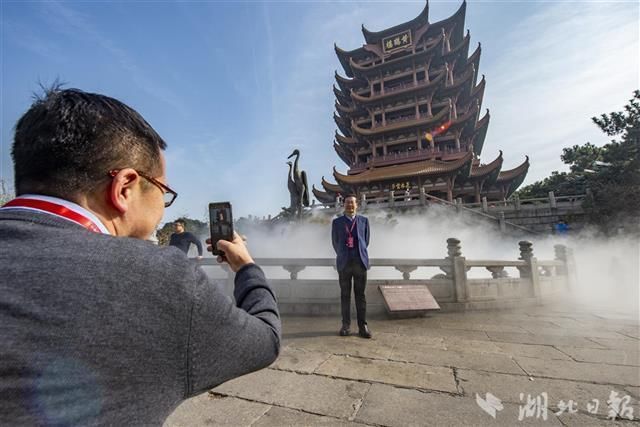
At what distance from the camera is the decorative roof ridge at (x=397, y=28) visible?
2847 cm

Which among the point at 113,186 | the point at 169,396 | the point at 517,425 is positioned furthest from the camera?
the point at 517,425

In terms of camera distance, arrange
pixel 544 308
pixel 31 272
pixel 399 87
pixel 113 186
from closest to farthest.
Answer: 1. pixel 31 272
2. pixel 113 186
3. pixel 544 308
4. pixel 399 87

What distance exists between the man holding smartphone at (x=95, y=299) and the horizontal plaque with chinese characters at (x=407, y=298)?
4.70 m

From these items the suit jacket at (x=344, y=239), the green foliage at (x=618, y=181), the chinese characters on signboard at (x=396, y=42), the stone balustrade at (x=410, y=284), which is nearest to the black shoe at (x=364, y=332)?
the suit jacket at (x=344, y=239)

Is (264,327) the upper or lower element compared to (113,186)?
lower

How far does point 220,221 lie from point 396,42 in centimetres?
3391

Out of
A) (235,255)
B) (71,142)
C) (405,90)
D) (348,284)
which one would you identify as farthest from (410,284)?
(405,90)

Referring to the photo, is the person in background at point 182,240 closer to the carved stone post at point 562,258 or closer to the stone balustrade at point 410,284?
the stone balustrade at point 410,284

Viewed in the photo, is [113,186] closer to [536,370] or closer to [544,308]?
[536,370]

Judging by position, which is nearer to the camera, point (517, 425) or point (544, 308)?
point (517, 425)

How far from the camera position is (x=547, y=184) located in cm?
3061

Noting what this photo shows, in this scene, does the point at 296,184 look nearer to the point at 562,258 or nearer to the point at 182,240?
the point at 182,240

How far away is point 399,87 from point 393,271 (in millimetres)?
22734

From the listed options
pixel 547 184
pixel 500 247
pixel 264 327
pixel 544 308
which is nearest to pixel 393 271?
pixel 544 308
